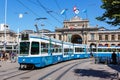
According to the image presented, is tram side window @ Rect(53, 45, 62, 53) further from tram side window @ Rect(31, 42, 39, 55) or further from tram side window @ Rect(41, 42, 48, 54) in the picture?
tram side window @ Rect(31, 42, 39, 55)

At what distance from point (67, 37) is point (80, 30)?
6.65 meters

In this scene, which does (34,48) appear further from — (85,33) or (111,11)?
(85,33)

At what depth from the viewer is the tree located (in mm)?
15554

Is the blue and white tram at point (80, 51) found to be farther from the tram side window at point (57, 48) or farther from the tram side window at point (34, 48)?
the tram side window at point (34, 48)

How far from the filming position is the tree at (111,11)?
1555cm

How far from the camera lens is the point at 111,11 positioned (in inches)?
647

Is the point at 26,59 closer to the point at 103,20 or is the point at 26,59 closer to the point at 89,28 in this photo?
the point at 103,20

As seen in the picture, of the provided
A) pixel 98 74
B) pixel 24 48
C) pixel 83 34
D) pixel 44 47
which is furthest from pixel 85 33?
pixel 98 74

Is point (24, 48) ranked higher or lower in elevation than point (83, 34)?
lower

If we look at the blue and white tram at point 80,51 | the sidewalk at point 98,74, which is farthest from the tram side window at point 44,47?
the blue and white tram at point 80,51

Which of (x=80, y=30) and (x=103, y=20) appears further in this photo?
(x=80, y=30)

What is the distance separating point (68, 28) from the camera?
5246 inches

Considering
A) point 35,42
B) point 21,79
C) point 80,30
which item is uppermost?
point 80,30

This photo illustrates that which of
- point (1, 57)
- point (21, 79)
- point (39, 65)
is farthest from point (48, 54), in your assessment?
point (1, 57)
